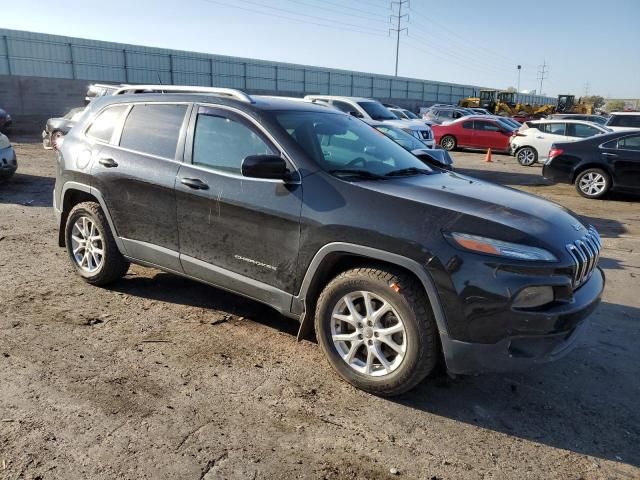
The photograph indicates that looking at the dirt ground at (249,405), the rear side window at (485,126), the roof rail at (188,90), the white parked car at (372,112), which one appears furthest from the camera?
the rear side window at (485,126)

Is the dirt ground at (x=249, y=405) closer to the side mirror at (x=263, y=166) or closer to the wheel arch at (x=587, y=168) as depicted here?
the side mirror at (x=263, y=166)

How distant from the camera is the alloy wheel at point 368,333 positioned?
3275 mm

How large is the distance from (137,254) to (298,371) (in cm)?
186

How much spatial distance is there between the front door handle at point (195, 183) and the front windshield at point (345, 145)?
740 millimetres

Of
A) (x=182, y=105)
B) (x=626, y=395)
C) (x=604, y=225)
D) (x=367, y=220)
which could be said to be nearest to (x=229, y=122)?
(x=182, y=105)

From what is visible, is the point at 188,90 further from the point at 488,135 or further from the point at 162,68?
the point at 162,68

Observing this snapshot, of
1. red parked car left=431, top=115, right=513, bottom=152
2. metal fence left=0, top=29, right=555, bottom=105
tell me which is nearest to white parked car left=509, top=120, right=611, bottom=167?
red parked car left=431, top=115, right=513, bottom=152

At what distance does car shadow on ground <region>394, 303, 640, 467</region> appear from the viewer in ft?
10.1

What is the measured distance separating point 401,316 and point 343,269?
554mm

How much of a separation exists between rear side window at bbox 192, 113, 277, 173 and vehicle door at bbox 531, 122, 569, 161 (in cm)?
1534

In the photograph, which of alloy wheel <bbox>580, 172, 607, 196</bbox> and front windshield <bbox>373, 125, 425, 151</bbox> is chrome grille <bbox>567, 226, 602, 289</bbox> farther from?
alloy wheel <bbox>580, 172, 607, 196</bbox>

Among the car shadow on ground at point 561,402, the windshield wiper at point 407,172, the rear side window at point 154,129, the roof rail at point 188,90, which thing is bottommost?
the car shadow on ground at point 561,402

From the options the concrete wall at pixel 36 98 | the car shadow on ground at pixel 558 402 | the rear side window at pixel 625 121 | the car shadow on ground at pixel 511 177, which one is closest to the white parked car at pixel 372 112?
the car shadow on ground at pixel 511 177

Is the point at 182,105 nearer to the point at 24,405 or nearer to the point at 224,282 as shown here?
the point at 224,282
